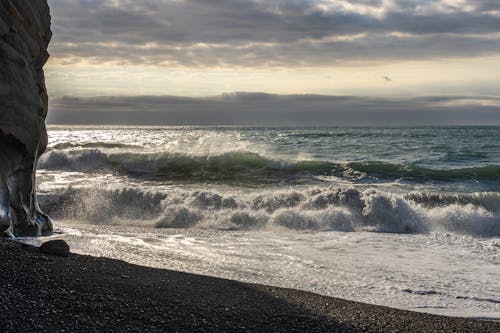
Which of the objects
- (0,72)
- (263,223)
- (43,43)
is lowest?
(263,223)

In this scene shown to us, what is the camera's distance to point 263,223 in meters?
12.3

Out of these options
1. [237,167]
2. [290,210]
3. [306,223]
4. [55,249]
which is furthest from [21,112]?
[237,167]

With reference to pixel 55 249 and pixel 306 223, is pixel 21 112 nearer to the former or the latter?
pixel 55 249

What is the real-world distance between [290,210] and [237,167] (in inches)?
401

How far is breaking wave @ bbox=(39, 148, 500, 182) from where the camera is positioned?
20853 mm

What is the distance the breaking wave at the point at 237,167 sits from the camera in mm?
20853

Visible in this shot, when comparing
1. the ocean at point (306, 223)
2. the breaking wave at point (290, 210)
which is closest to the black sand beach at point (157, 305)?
the ocean at point (306, 223)

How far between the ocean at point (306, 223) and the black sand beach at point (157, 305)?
2.36 ft

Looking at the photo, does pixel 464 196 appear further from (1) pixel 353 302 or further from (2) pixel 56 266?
(2) pixel 56 266

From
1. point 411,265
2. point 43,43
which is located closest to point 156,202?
point 43,43

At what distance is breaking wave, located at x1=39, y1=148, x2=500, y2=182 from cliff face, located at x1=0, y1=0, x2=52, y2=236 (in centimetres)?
1176

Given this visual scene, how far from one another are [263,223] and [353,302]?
20.6 ft

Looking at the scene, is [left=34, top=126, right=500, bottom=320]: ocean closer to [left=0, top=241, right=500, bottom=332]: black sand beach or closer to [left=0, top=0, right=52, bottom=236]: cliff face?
[left=0, top=241, right=500, bottom=332]: black sand beach

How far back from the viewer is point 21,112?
8.31 metres
